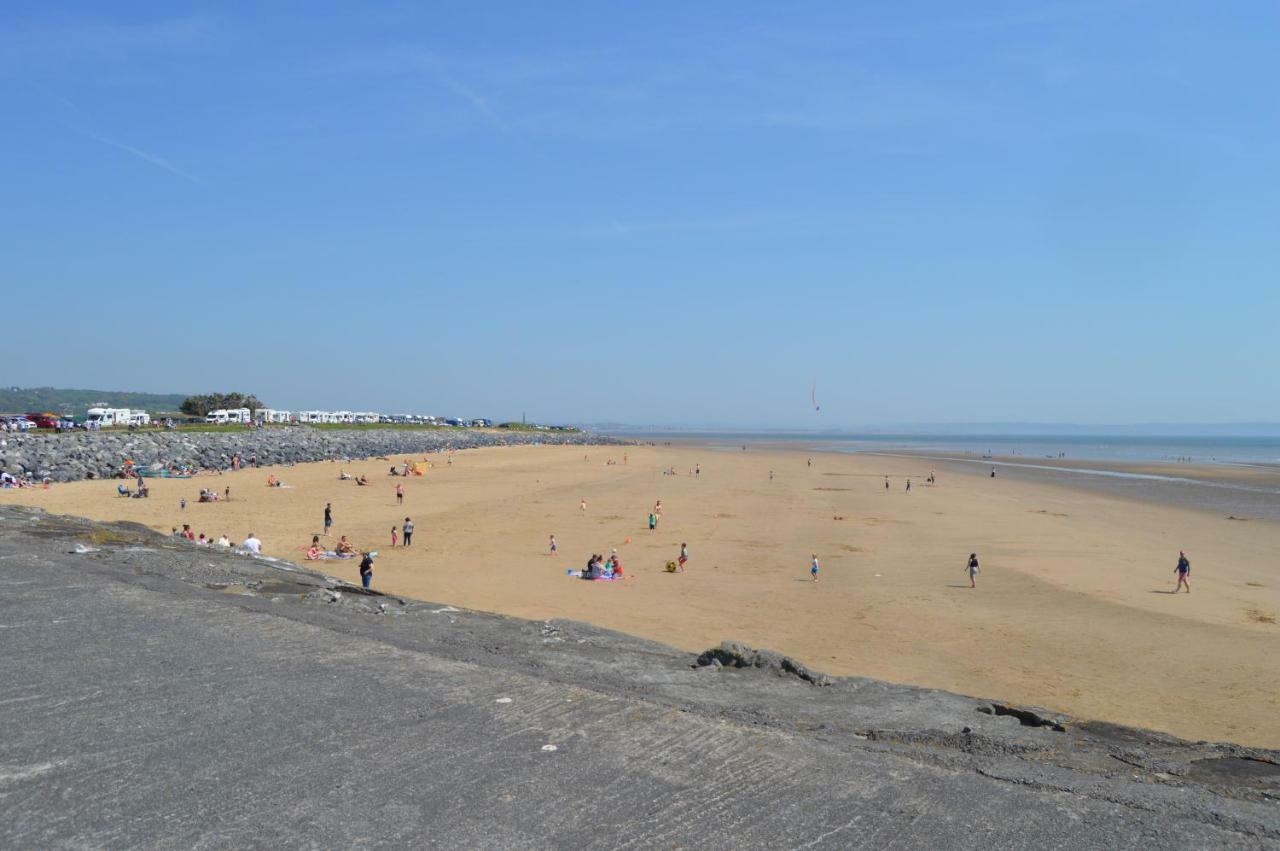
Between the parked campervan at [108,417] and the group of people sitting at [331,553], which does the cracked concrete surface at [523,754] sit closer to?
the group of people sitting at [331,553]

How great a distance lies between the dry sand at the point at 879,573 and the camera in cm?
1391

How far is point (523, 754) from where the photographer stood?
6.19 meters

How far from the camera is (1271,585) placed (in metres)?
22.2

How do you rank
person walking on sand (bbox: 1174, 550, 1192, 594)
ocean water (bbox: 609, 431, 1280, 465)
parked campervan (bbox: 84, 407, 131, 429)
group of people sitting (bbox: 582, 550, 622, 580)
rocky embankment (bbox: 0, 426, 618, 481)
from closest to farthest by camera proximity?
1. person walking on sand (bbox: 1174, 550, 1192, 594)
2. group of people sitting (bbox: 582, 550, 622, 580)
3. rocky embankment (bbox: 0, 426, 618, 481)
4. parked campervan (bbox: 84, 407, 131, 429)
5. ocean water (bbox: 609, 431, 1280, 465)

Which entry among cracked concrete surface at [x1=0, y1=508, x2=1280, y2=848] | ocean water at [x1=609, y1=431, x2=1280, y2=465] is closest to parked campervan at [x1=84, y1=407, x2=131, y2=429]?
ocean water at [x1=609, y1=431, x2=1280, y2=465]

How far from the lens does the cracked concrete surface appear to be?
5.14 metres

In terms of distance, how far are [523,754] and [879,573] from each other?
61.0 ft

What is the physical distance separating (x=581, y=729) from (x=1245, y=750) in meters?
5.82

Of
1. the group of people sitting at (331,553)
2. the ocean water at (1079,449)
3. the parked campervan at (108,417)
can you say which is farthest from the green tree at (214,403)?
the group of people sitting at (331,553)

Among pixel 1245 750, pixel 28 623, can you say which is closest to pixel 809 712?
pixel 1245 750

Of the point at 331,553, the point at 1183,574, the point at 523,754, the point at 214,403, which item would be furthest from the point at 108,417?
the point at 523,754

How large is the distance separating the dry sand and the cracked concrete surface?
5775 millimetres

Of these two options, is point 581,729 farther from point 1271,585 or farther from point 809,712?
point 1271,585

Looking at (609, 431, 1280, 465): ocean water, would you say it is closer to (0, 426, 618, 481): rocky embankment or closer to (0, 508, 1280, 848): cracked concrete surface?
(0, 426, 618, 481): rocky embankment
